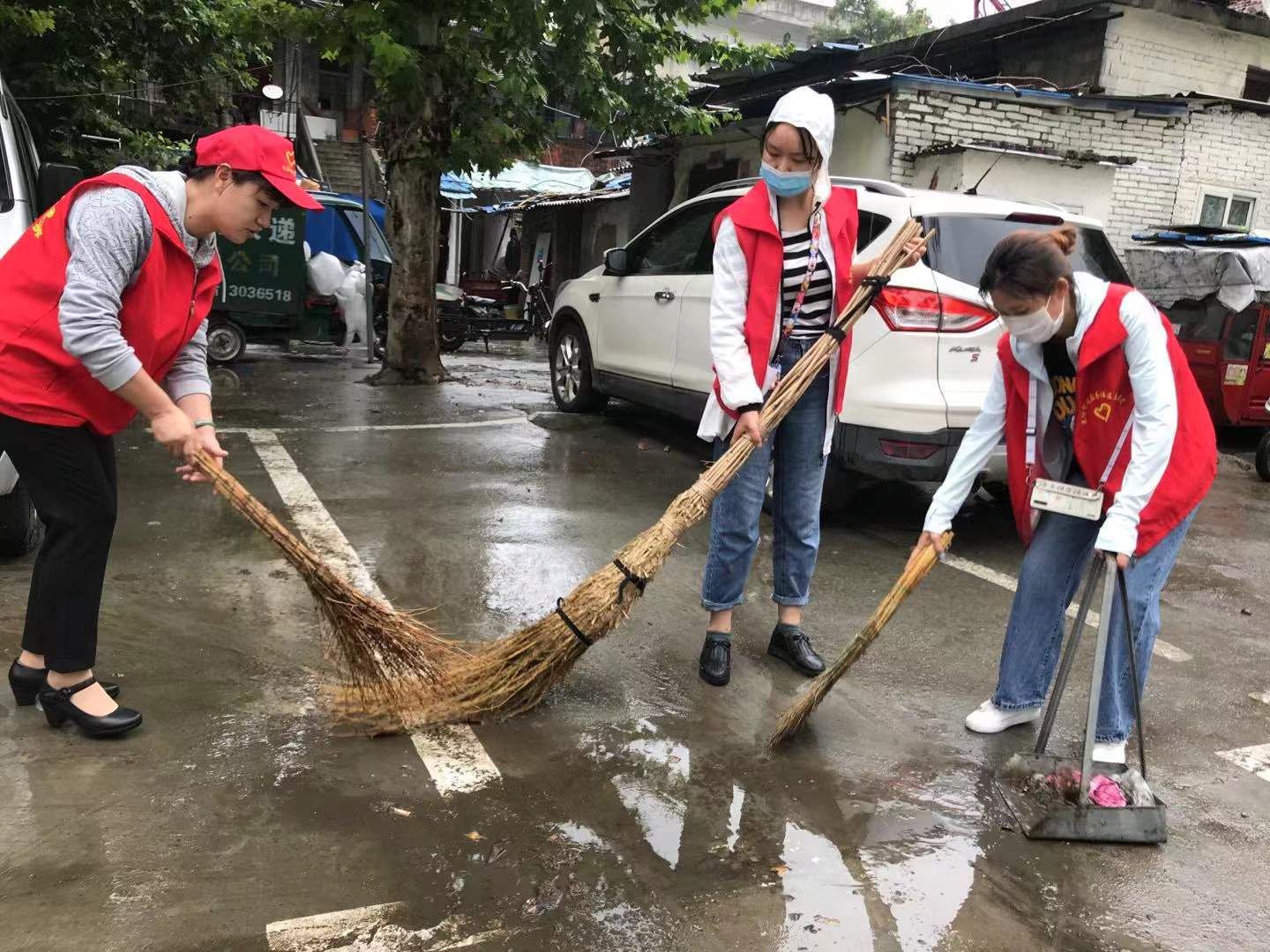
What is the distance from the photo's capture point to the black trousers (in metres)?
2.63

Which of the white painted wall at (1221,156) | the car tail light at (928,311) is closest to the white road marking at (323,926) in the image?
the car tail light at (928,311)

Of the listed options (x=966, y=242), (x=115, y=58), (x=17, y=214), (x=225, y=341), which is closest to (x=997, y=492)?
(x=966, y=242)

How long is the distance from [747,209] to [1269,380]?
25.8 feet

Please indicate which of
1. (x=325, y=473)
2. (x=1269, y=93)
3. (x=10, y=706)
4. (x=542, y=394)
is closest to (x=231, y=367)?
(x=542, y=394)

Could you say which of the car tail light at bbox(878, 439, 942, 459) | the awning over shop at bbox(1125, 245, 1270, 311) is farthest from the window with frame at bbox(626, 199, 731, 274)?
the awning over shop at bbox(1125, 245, 1270, 311)

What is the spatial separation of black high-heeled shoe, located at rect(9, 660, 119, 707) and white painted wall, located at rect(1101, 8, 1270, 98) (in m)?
12.6

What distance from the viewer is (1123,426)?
106 inches

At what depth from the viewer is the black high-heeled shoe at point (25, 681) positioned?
293 centimetres

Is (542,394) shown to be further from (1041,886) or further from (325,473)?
(1041,886)

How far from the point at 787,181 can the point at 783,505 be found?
1113 mm

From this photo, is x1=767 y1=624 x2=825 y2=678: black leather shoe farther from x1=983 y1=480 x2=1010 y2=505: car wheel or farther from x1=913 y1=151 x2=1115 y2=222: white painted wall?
x1=913 y1=151 x2=1115 y2=222: white painted wall

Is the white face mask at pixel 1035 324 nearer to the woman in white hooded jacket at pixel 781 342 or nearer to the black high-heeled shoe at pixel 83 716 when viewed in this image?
the woman in white hooded jacket at pixel 781 342

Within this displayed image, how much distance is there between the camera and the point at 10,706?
9.84 feet

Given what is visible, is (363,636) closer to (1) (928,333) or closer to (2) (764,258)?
(2) (764,258)
